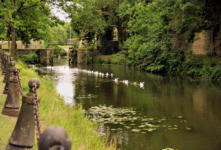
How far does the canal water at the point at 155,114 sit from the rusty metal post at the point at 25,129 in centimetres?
375

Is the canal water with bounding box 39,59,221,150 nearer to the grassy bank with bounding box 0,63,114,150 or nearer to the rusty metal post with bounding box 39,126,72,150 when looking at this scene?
the grassy bank with bounding box 0,63,114,150

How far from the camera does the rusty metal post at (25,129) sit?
13.3ft

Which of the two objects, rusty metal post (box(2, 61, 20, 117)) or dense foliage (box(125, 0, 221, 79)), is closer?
rusty metal post (box(2, 61, 20, 117))

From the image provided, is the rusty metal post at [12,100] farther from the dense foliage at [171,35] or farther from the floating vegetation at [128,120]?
the dense foliage at [171,35]

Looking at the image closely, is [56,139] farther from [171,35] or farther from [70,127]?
[171,35]

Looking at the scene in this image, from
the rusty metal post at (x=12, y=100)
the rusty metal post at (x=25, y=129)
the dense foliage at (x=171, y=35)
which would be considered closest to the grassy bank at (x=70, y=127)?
the rusty metal post at (x=12, y=100)

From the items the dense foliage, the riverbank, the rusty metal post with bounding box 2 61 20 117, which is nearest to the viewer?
the rusty metal post with bounding box 2 61 20 117

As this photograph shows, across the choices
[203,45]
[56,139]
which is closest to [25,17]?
[203,45]

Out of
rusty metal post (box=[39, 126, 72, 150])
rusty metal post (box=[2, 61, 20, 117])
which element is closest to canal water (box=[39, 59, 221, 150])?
rusty metal post (box=[2, 61, 20, 117])

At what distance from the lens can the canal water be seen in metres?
8.48

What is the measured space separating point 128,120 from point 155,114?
1.47 meters

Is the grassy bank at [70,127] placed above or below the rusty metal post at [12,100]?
below

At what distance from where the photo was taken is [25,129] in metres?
4.12

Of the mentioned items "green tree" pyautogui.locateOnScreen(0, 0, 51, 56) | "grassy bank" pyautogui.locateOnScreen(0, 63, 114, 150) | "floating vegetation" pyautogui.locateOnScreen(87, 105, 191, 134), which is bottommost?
"floating vegetation" pyautogui.locateOnScreen(87, 105, 191, 134)
